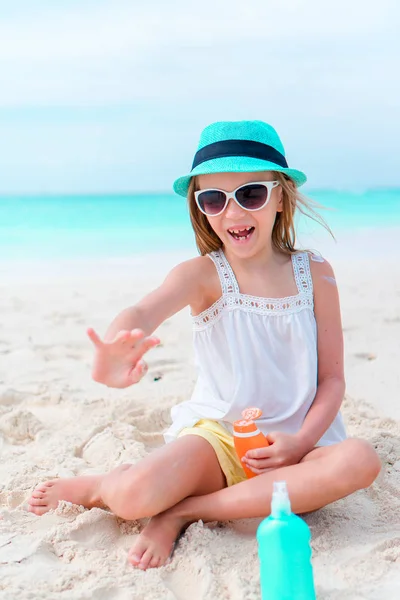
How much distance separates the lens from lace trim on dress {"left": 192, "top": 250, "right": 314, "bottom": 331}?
3012 millimetres

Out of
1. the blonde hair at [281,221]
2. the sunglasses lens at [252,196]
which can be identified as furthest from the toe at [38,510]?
the sunglasses lens at [252,196]

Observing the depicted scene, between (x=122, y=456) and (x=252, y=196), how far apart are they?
1356 mm

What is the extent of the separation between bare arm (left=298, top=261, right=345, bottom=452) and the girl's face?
309mm

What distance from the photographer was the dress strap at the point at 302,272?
121 inches

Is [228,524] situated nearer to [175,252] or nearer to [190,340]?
[190,340]

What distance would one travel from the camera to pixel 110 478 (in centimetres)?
265

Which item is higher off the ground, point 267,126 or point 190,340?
point 267,126

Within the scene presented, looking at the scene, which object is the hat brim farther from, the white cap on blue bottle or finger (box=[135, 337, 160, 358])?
the white cap on blue bottle

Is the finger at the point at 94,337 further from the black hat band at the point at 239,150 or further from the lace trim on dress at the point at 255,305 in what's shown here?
the black hat band at the point at 239,150

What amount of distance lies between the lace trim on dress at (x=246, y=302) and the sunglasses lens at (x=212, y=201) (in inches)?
10.5

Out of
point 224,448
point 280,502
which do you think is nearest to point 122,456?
point 224,448

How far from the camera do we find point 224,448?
2779 millimetres

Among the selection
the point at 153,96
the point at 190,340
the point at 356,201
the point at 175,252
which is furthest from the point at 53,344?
the point at 153,96

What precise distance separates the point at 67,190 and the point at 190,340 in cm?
2412
